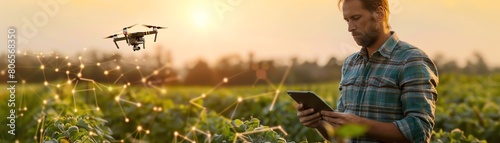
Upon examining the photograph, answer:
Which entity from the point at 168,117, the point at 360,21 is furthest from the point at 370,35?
the point at 168,117

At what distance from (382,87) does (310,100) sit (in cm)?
35

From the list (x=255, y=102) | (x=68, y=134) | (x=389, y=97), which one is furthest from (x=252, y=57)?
(x=389, y=97)

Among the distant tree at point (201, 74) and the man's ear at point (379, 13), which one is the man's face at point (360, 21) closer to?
Result: the man's ear at point (379, 13)

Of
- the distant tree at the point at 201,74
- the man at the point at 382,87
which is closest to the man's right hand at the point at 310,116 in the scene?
the man at the point at 382,87

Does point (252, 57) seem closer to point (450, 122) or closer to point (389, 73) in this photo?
point (450, 122)

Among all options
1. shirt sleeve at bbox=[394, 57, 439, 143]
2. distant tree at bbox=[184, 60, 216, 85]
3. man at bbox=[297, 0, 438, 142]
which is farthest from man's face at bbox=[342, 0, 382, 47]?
distant tree at bbox=[184, 60, 216, 85]

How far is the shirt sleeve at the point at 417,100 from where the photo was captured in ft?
10.5

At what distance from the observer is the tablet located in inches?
126

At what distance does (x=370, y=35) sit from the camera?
136 inches

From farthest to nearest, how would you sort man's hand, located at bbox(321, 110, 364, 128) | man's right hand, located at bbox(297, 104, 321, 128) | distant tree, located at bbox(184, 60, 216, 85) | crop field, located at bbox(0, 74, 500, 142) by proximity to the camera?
distant tree, located at bbox(184, 60, 216, 85)
crop field, located at bbox(0, 74, 500, 142)
man's right hand, located at bbox(297, 104, 321, 128)
man's hand, located at bbox(321, 110, 364, 128)

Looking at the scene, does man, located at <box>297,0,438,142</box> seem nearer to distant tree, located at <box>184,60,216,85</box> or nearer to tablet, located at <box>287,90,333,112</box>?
tablet, located at <box>287,90,333,112</box>

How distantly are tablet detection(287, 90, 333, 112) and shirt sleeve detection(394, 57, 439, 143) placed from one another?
1.07ft

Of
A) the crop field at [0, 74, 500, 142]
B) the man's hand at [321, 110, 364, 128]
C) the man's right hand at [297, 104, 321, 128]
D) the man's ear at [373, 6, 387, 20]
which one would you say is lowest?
the crop field at [0, 74, 500, 142]

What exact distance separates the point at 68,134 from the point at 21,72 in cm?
417
